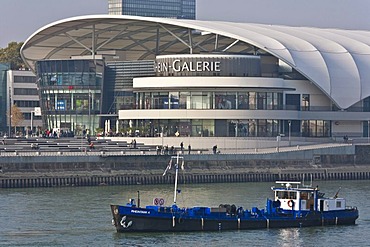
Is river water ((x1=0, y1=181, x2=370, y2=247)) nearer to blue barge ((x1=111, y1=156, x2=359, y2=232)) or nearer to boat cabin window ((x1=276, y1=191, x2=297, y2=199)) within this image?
blue barge ((x1=111, y1=156, x2=359, y2=232))

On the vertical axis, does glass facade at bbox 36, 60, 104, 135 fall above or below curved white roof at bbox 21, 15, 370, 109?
below

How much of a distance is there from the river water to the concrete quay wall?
2644 mm

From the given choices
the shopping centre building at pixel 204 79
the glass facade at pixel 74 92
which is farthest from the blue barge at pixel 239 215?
the glass facade at pixel 74 92

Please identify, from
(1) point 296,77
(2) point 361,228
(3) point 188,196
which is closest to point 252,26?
(1) point 296,77

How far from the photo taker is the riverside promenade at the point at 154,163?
90.5 meters

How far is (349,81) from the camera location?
4788 inches

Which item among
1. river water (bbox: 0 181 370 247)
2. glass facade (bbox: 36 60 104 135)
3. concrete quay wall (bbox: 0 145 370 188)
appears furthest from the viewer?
glass facade (bbox: 36 60 104 135)

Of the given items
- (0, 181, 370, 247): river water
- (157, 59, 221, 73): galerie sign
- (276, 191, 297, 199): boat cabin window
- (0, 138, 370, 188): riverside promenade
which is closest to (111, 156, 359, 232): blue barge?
(276, 191, 297, 199): boat cabin window

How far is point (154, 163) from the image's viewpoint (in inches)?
3797

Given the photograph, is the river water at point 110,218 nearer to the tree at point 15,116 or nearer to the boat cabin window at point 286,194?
the boat cabin window at point 286,194

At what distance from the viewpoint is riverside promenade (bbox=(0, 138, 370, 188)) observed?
90500mm

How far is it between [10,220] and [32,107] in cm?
9447

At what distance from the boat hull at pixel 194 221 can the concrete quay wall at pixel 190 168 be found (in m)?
25.9

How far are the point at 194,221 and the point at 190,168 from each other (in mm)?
32292
